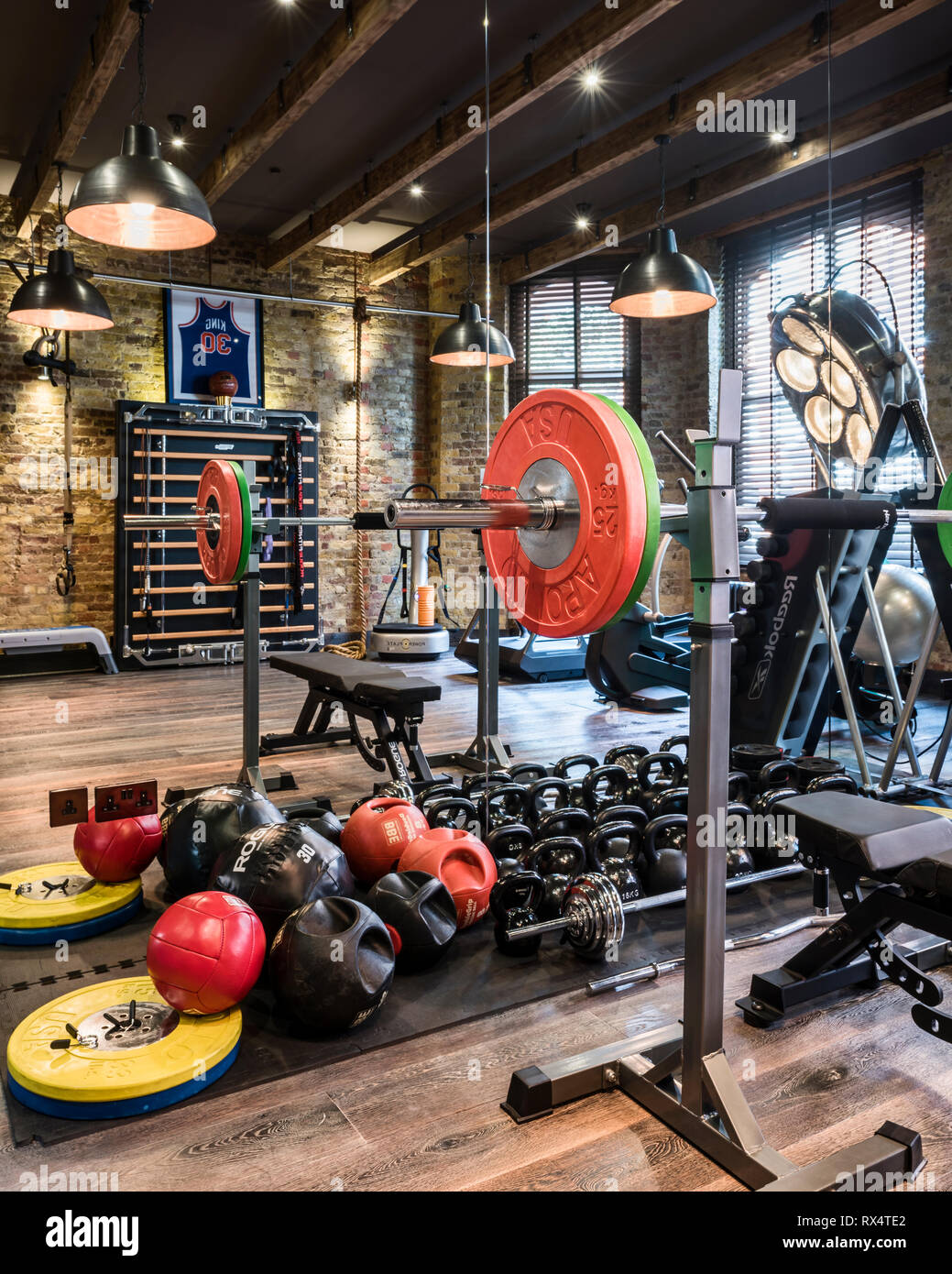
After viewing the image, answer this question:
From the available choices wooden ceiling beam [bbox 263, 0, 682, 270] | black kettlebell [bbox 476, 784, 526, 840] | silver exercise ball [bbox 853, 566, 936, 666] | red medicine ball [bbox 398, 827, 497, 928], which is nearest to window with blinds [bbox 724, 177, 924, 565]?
silver exercise ball [bbox 853, 566, 936, 666]

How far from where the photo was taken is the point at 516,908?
2338 mm

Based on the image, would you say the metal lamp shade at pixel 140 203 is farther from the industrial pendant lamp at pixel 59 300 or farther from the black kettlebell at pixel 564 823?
the black kettlebell at pixel 564 823

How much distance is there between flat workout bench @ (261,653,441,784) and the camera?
11.3ft

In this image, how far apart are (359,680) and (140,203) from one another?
187 centimetres

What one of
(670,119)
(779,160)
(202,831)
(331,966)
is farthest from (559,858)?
(779,160)

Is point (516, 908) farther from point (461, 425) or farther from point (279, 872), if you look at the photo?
point (461, 425)

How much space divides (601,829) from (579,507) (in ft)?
4.21

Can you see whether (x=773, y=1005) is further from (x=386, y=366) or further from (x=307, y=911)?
(x=386, y=366)

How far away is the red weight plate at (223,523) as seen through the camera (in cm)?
336

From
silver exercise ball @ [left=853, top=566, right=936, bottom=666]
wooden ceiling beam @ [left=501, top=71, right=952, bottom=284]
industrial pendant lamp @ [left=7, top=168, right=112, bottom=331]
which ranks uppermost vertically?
wooden ceiling beam @ [left=501, top=71, right=952, bottom=284]

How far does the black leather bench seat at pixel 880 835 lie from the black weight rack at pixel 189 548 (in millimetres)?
6044

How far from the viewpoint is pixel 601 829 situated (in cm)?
258

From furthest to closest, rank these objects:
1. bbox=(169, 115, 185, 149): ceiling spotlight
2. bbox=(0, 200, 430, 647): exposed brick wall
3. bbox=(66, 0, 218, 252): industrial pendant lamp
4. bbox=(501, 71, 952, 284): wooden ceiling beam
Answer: bbox=(0, 200, 430, 647): exposed brick wall < bbox=(169, 115, 185, 149): ceiling spotlight < bbox=(501, 71, 952, 284): wooden ceiling beam < bbox=(66, 0, 218, 252): industrial pendant lamp

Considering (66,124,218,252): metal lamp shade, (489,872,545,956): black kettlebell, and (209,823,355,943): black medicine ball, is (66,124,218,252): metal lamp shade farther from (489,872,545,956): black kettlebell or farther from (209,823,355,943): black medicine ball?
(489,872,545,956): black kettlebell
